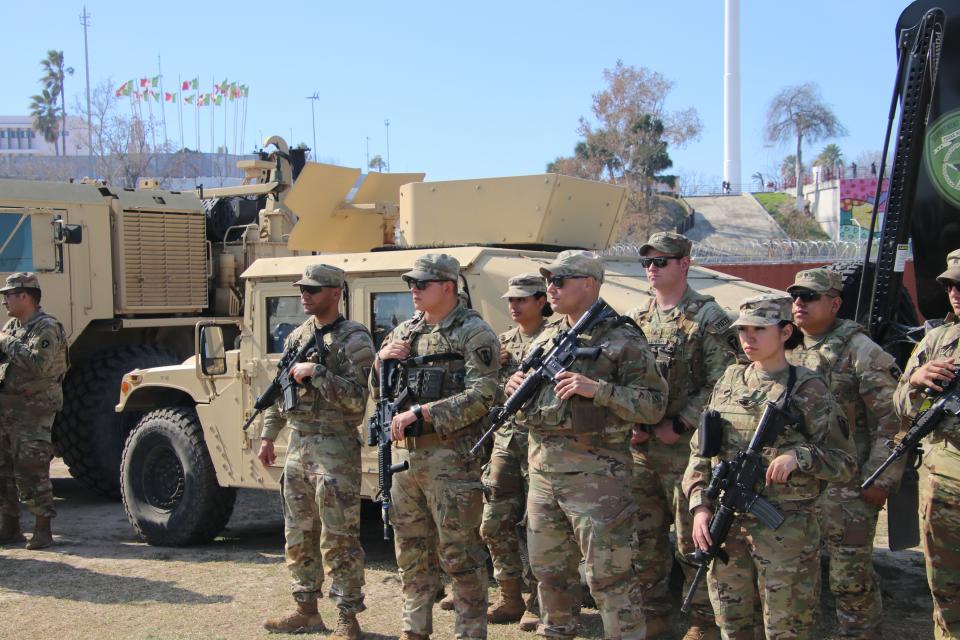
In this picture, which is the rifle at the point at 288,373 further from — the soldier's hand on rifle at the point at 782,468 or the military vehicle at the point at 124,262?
the military vehicle at the point at 124,262

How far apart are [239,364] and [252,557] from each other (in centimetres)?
134

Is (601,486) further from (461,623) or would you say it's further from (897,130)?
(897,130)

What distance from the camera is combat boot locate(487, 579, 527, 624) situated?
532 cm

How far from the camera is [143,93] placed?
48.2 meters

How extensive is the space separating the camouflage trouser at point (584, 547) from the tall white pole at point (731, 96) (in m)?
77.2

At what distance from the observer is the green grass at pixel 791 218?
4275 cm

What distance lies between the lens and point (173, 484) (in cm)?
709

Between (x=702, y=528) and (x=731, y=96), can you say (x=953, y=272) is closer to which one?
(x=702, y=528)

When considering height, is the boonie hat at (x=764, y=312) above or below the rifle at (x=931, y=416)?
above

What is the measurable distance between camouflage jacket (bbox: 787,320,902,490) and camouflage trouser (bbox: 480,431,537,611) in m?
1.45

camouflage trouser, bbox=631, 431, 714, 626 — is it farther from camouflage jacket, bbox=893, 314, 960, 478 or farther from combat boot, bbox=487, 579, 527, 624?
camouflage jacket, bbox=893, 314, 960, 478

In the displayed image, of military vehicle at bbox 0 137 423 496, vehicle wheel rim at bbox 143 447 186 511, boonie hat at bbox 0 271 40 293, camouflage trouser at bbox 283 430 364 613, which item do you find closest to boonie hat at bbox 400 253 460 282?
camouflage trouser at bbox 283 430 364 613

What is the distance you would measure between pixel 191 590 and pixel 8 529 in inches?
86.0

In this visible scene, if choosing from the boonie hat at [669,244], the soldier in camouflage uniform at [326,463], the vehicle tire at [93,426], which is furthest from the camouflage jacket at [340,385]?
the vehicle tire at [93,426]
